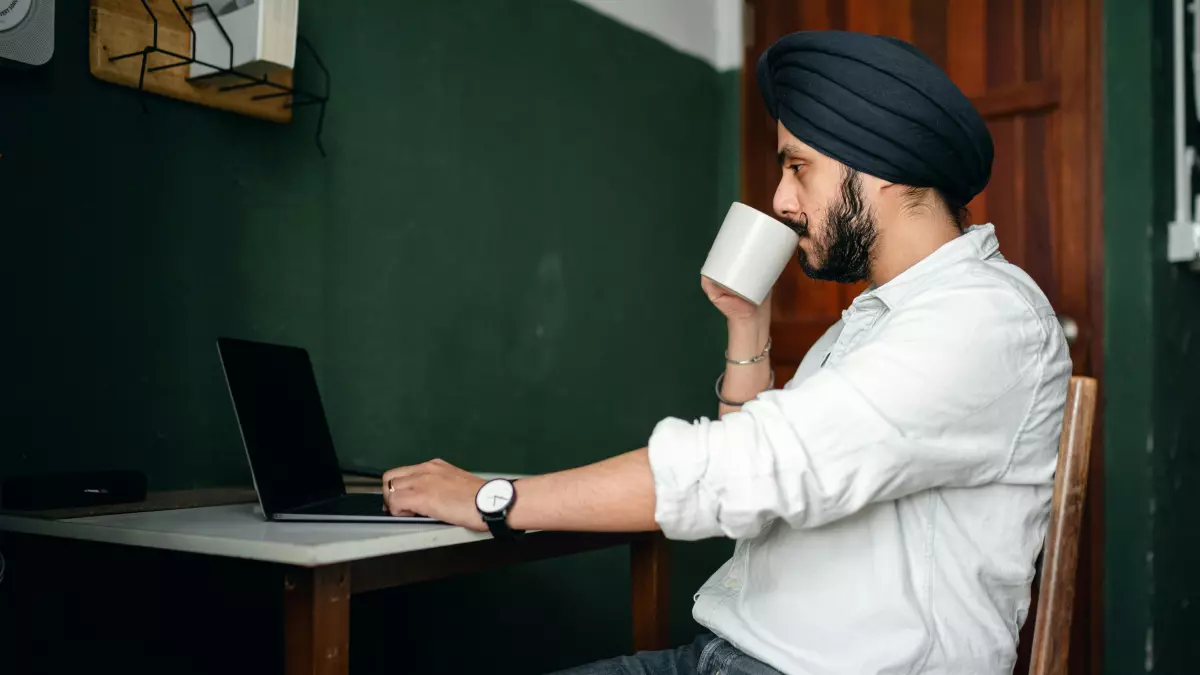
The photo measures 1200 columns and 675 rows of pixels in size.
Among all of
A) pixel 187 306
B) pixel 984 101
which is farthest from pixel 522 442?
pixel 984 101

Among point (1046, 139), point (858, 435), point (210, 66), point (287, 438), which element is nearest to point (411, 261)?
point (210, 66)

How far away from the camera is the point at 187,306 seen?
1.52 meters

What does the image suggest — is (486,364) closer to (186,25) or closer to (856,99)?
(186,25)

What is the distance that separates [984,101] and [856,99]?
57.2 inches

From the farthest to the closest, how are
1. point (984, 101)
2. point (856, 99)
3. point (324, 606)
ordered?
1. point (984, 101)
2. point (856, 99)
3. point (324, 606)

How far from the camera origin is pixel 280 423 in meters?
1.31

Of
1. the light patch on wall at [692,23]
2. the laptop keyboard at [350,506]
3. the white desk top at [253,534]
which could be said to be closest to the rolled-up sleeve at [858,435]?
the white desk top at [253,534]

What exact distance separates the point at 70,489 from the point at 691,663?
78cm

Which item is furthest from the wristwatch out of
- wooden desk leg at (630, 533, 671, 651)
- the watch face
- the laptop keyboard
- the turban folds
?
the turban folds

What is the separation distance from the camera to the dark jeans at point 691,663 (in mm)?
1073

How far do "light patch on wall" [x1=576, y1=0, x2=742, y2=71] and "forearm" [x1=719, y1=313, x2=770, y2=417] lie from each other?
1.17 meters

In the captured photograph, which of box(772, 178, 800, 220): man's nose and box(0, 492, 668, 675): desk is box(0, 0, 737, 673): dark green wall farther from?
box(772, 178, 800, 220): man's nose

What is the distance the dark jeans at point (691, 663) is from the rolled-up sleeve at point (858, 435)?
0.63 feet

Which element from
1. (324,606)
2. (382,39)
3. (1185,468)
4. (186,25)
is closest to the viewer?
(324,606)
